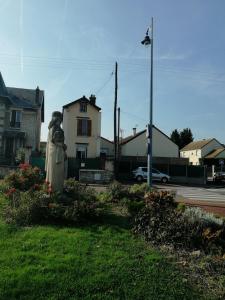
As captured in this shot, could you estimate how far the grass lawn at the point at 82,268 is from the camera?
4941 millimetres

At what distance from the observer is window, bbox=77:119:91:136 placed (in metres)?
42.8

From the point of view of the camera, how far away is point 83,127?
43.0 m

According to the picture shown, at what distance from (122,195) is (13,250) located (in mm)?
6278

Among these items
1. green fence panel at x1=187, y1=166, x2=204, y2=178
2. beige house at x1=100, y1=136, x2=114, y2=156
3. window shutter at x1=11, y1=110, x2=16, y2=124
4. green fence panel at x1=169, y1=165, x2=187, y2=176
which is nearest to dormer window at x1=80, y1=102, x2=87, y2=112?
window shutter at x1=11, y1=110, x2=16, y2=124

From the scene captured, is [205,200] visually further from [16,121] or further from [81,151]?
[81,151]

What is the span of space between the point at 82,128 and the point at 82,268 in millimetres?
37831

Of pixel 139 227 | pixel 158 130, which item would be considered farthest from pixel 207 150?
pixel 139 227

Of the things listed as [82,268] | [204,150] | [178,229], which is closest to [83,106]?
[204,150]

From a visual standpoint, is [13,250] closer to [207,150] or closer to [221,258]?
[221,258]

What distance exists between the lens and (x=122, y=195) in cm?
1216

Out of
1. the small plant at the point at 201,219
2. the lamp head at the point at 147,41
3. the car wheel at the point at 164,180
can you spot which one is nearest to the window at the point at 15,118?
the car wheel at the point at 164,180

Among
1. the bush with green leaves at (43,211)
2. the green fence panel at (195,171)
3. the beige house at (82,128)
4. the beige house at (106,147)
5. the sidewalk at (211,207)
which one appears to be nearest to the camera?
the bush with green leaves at (43,211)

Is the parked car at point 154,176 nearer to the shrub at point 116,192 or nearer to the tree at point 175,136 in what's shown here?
the shrub at point 116,192

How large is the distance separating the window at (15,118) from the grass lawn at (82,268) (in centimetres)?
3076
